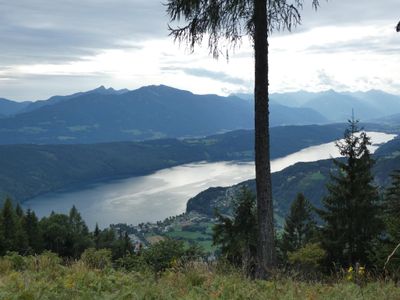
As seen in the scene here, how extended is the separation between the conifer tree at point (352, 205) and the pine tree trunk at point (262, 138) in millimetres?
16584

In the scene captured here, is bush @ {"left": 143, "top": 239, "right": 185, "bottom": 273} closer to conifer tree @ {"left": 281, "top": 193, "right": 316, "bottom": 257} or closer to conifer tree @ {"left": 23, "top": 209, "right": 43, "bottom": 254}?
conifer tree @ {"left": 281, "top": 193, "right": 316, "bottom": 257}

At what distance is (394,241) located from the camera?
15.5 meters

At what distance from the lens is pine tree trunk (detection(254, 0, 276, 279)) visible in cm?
1009

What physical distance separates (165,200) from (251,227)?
161918 mm

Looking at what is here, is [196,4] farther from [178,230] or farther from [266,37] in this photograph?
[178,230]

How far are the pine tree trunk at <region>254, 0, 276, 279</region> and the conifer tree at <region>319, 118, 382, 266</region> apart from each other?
54.4 ft

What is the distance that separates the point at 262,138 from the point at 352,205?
58.2 ft

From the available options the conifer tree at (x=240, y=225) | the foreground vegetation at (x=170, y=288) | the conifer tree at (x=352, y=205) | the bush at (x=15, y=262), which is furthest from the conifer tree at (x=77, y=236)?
the foreground vegetation at (x=170, y=288)

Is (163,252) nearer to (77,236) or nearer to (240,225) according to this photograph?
(240,225)

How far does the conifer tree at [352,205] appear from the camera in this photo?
25266 millimetres

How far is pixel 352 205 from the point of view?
25.6 metres

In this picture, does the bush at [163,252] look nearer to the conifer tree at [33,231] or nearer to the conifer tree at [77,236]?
the conifer tree at [77,236]

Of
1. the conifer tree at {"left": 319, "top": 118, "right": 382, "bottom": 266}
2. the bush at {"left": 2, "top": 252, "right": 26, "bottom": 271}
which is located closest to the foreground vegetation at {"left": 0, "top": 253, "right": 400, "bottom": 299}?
the bush at {"left": 2, "top": 252, "right": 26, "bottom": 271}

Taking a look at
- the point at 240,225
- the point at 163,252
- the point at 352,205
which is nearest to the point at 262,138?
the point at 163,252
